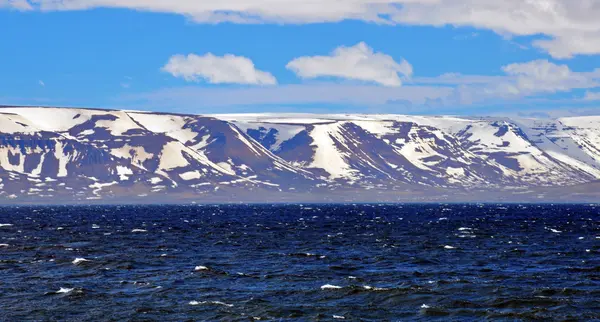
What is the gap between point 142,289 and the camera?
64.2 m

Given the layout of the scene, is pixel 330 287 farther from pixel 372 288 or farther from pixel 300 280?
pixel 300 280

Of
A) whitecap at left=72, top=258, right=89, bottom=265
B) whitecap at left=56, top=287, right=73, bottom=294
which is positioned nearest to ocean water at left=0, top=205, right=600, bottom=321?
whitecap at left=56, top=287, right=73, bottom=294

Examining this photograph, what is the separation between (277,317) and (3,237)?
77.7 metres

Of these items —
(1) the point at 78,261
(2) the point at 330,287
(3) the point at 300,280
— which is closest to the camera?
(2) the point at 330,287

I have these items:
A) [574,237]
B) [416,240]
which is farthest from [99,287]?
[574,237]

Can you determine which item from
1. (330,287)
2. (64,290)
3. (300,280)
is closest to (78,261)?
(64,290)

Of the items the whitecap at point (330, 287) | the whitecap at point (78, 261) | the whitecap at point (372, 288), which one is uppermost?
the whitecap at point (372, 288)

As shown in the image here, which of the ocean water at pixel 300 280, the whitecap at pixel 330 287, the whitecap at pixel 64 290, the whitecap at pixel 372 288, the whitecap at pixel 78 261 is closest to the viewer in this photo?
the ocean water at pixel 300 280

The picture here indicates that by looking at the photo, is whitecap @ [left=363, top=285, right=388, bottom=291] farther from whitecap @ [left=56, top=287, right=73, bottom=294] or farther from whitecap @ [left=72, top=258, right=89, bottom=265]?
whitecap @ [left=72, top=258, right=89, bottom=265]

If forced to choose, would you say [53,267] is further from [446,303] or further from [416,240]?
[416,240]

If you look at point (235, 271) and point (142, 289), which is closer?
point (142, 289)

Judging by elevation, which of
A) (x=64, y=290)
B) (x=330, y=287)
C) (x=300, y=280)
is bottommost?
(x=64, y=290)

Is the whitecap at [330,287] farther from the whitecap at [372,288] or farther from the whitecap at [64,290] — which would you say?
the whitecap at [64,290]

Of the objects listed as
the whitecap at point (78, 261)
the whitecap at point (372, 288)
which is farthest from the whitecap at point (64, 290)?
the whitecap at point (372, 288)
